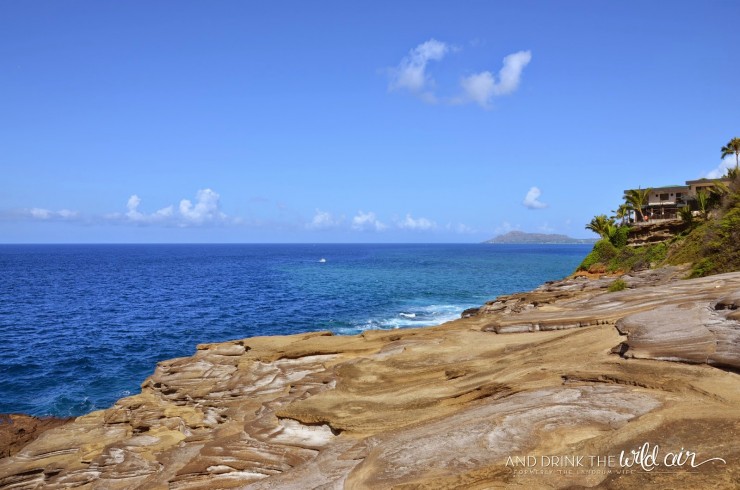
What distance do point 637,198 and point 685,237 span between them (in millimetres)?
27620

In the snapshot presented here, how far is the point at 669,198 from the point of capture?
93000mm

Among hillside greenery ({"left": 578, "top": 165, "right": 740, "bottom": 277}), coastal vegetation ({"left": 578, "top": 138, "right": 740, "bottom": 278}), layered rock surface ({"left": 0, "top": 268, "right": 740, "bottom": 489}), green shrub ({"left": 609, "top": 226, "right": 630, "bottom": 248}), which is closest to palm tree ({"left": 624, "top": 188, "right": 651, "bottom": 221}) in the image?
coastal vegetation ({"left": 578, "top": 138, "right": 740, "bottom": 278})

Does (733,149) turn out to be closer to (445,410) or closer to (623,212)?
(623,212)

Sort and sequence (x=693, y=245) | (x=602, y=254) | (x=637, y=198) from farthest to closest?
(x=637, y=198) < (x=602, y=254) < (x=693, y=245)

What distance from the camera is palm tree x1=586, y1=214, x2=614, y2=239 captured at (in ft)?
263

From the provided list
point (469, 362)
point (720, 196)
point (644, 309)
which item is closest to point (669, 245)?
point (720, 196)

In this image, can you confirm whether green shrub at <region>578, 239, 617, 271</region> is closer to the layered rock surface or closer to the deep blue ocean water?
the deep blue ocean water

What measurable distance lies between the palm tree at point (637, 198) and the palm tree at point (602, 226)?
22.7 feet

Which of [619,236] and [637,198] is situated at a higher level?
[637,198]

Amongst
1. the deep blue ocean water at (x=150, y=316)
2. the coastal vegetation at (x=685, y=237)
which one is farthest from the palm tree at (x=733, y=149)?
the deep blue ocean water at (x=150, y=316)

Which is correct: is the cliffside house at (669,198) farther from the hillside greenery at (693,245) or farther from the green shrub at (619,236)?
the green shrub at (619,236)

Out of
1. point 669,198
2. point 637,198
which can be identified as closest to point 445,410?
point 637,198

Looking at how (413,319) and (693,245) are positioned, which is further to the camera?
(413,319)

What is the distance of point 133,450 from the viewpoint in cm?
1872
